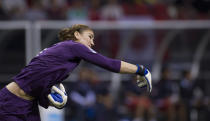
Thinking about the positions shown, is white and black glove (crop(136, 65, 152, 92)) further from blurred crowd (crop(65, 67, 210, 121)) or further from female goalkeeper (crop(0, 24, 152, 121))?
blurred crowd (crop(65, 67, 210, 121))

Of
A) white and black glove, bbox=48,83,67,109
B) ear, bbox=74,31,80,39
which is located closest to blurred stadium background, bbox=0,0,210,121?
white and black glove, bbox=48,83,67,109

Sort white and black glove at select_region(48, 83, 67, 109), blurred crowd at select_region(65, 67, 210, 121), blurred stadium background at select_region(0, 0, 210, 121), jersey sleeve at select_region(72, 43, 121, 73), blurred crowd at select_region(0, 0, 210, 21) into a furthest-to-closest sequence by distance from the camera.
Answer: blurred crowd at select_region(0, 0, 210, 21)
blurred stadium background at select_region(0, 0, 210, 121)
blurred crowd at select_region(65, 67, 210, 121)
white and black glove at select_region(48, 83, 67, 109)
jersey sleeve at select_region(72, 43, 121, 73)

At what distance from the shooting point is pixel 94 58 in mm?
4961

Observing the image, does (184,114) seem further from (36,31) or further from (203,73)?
(36,31)

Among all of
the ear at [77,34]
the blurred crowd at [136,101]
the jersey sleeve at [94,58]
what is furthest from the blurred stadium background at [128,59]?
the jersey sleeve at [94,58]

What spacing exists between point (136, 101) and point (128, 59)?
2.57 ft

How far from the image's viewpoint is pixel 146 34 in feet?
34.0

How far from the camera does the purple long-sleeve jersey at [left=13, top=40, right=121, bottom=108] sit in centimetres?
500

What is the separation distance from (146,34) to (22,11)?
2294 millimetres

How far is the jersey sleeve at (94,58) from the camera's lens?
4.96 meters

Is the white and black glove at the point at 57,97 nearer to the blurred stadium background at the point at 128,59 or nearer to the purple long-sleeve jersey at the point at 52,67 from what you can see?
the purple long-sleeve jersey at the point at 52,67

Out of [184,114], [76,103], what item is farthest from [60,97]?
[184,114]

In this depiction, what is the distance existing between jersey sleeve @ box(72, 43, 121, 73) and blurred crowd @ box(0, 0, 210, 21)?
17.4 ft

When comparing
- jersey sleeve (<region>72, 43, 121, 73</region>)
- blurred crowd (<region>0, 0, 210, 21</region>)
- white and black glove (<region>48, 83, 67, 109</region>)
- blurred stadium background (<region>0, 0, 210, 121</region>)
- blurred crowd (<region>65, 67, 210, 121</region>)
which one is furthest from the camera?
blurred crowd (<region>0, 0, 210, 21</region>)
